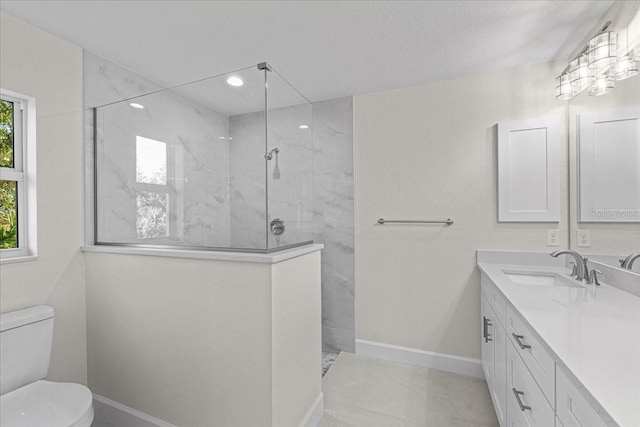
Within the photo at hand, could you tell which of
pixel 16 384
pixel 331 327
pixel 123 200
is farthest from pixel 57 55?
pixel 331 327

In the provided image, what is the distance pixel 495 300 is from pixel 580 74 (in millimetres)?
1453

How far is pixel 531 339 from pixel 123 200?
2352mm

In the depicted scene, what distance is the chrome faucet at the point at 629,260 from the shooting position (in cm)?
145

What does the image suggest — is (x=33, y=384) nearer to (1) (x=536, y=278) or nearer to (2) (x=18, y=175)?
(2) (x=18, y=175)

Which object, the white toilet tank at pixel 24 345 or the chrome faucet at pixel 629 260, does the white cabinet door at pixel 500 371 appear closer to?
the chrome faucet at pixel 629 260

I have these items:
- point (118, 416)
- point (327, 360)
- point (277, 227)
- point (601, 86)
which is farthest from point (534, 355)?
point (118, 416)

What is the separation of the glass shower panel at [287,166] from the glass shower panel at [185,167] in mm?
56

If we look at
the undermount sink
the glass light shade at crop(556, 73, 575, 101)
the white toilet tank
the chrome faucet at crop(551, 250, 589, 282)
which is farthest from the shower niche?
the glass light shade at crop(556, 73, 575, 101)

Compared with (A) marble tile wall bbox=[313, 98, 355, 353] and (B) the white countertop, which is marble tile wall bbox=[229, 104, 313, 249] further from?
(B) the white countertop

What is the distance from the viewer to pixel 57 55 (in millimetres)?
1811

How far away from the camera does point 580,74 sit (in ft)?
5.91

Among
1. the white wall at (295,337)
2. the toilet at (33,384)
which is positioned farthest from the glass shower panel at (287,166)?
the toilet at (33,384)

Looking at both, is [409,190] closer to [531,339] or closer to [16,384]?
[531,339]

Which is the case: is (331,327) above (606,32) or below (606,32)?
below
